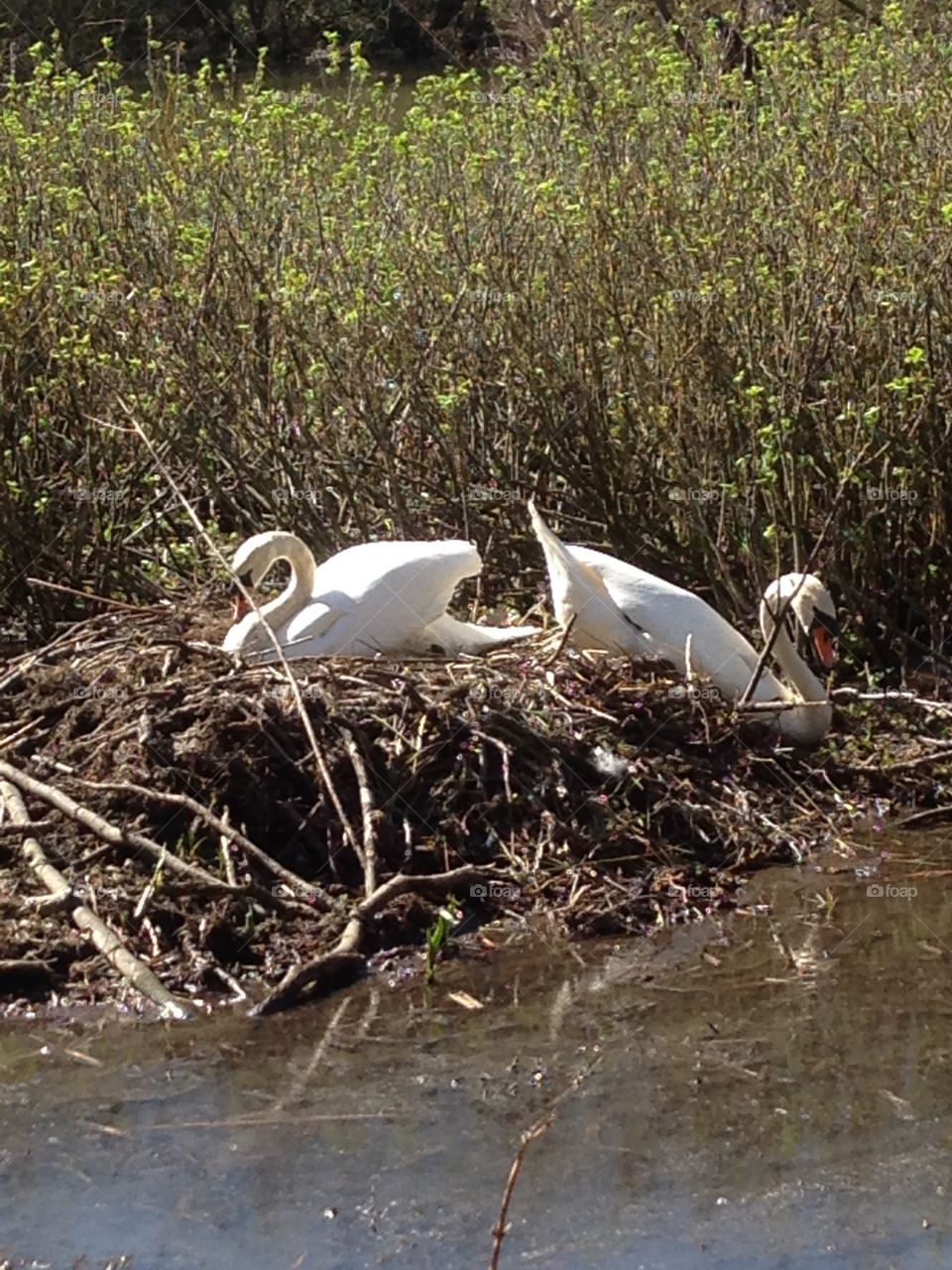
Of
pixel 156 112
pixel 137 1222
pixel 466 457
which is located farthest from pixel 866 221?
pixel 137 1222

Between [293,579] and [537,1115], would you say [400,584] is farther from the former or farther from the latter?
[537,1115]

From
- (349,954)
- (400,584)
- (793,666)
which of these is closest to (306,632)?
(400,584)

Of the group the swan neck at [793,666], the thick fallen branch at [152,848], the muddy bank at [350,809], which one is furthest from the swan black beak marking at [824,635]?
the thick fallen branch at [152,848]

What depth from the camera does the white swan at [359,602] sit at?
27.0ft

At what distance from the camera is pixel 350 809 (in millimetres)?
7523

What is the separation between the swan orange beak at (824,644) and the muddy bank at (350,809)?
47cm

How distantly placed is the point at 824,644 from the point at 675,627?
0.74 m

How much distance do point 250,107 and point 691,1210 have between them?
7323 mm

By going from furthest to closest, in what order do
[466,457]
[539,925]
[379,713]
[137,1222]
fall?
[466,457] → [379,713] → [539,925] → [137,1222]

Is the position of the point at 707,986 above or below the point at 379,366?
below

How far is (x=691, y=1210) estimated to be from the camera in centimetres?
535

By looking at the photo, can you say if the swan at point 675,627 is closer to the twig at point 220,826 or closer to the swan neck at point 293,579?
the swan neck at point 293,579

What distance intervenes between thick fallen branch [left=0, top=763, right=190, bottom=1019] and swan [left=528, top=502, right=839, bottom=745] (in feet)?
7.55

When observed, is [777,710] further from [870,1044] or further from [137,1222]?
[137,1222]
